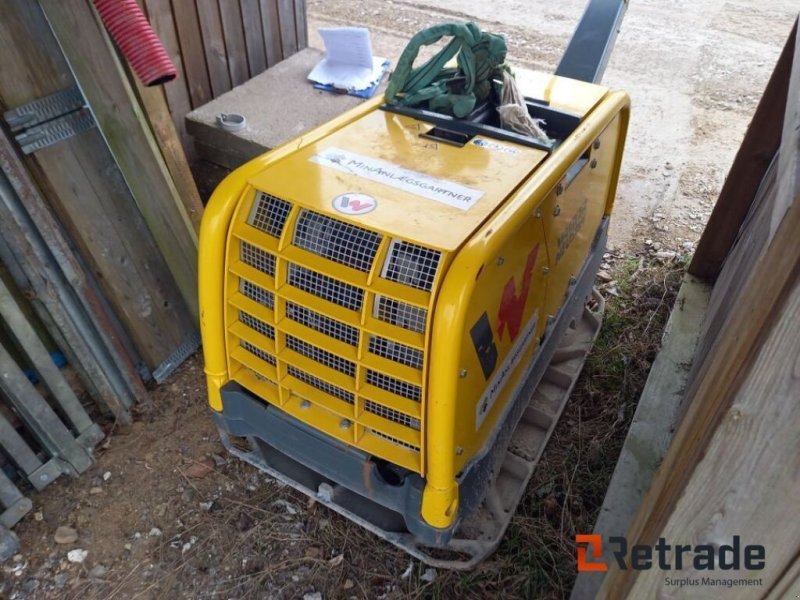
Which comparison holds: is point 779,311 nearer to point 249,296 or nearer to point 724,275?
point 249,296

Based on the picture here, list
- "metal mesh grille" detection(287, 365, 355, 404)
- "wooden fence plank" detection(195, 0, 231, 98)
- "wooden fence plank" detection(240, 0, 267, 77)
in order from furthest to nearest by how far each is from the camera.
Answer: "wooden fence plank" detection(240, 0, 267, 77) < "wooden fence plank" detection(195, 0, 231, 98) < "metal mesh grille" detection(287, 365, 355, 404)

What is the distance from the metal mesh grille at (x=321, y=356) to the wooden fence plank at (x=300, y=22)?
2.45 meters

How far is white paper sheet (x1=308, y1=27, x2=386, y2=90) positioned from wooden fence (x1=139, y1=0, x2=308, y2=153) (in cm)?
31

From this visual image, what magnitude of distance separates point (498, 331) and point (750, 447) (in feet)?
2.37

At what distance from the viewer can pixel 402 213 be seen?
1.35 m

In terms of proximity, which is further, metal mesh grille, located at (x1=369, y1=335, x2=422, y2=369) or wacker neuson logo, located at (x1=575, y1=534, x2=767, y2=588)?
metal mesh grille, located at (x1=369, y1=335, x2=422, y2=369)

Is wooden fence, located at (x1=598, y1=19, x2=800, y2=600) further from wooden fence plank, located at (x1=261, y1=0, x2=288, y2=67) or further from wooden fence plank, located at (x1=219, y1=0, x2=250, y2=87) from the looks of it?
wooden fence plank, located at (x1=261, y1=0, x2=288, y2=67)

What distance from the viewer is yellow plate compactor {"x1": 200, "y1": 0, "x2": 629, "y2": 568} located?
1.31 meters

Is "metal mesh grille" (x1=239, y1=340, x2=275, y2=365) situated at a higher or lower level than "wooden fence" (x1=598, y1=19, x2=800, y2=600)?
lower

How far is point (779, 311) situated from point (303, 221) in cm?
101

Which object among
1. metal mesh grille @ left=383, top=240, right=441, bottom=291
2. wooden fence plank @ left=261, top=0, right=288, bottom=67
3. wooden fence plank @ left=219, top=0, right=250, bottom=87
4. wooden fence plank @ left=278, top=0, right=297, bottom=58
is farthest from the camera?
wooden fence plank @ left=278, top=0, right=297, bottom=58

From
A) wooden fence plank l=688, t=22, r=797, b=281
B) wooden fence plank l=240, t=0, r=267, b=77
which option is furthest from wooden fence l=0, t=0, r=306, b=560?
wooden fence plank l=688, t=22, r=797, b=281

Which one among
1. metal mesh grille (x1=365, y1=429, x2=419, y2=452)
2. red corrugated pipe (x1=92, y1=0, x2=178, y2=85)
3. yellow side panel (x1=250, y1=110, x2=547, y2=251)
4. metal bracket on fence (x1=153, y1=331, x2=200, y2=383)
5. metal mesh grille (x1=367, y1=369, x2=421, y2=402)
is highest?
red corrugated pipe (x1=92, y1=0, x2=178, y2=85)

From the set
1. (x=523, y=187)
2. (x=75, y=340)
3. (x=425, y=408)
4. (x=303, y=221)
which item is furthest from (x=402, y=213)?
(x=75, y=340)
